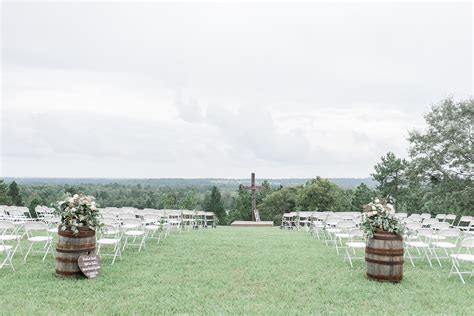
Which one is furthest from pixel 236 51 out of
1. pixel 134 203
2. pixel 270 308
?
pixel 134 203

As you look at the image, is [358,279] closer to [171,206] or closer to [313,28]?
[313,28]

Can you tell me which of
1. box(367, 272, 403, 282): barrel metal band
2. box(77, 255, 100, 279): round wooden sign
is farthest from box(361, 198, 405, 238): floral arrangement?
box(77, 255, 100, 279): round wooden sign

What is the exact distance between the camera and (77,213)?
22.1ft

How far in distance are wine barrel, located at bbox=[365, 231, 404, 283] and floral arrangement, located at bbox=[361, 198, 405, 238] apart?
9 centimetres

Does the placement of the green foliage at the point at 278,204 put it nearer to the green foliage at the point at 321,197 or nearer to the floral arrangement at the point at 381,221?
the green foliage at the point at 321,197

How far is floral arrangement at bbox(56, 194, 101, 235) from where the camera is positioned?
6.60 m

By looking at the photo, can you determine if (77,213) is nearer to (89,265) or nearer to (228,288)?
(89,265)

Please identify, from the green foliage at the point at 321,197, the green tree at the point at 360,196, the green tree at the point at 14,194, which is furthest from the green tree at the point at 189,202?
the green foliage at the point at 321,197

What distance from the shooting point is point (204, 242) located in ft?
33.8

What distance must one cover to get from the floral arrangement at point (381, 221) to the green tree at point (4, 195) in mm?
27516

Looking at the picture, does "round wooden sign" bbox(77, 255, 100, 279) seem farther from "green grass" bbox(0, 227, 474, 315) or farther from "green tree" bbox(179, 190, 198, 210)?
"green tree" bbox(179, 190, 198, 210)

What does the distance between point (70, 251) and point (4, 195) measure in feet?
85.9

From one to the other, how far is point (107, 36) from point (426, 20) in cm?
1151

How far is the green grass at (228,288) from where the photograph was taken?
5066 millimetres
